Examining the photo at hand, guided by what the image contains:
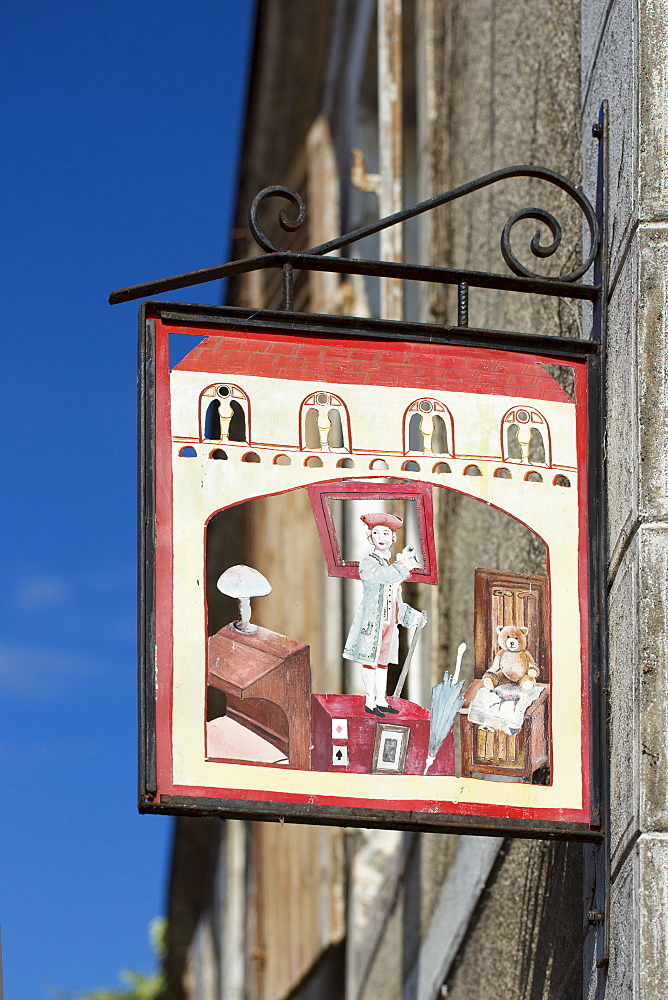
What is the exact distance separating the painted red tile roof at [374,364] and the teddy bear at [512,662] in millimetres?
554

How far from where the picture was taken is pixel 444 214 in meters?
6.75

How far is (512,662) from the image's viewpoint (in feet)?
10.8

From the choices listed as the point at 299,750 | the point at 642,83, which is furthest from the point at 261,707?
the point at 642,83

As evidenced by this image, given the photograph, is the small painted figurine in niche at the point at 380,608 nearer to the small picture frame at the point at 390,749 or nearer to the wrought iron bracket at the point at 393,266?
the small picture frame at the point at 390,749

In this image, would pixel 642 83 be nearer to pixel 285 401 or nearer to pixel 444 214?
pixel 285 401

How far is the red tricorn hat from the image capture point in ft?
11.1

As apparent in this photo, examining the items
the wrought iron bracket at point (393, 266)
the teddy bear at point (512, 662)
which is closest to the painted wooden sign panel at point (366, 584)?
the teddy bear at point (512, 662)

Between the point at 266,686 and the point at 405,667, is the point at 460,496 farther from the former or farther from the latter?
the point at 266,686

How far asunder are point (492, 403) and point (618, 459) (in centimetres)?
31

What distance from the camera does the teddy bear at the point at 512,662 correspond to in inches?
129

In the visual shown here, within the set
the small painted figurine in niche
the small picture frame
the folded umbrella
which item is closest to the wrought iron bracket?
the small painted figurine in niche

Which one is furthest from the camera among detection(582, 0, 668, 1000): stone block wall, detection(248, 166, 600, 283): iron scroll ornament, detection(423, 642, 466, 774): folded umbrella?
detection(248, 166, 600, 283): iron scroll ornament

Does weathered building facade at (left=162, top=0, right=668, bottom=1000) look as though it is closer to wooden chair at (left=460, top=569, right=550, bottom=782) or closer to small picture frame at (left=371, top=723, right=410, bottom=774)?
wooden chair at (left=460, top=569, right=550, bottom=782)

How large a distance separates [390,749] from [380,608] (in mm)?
317
